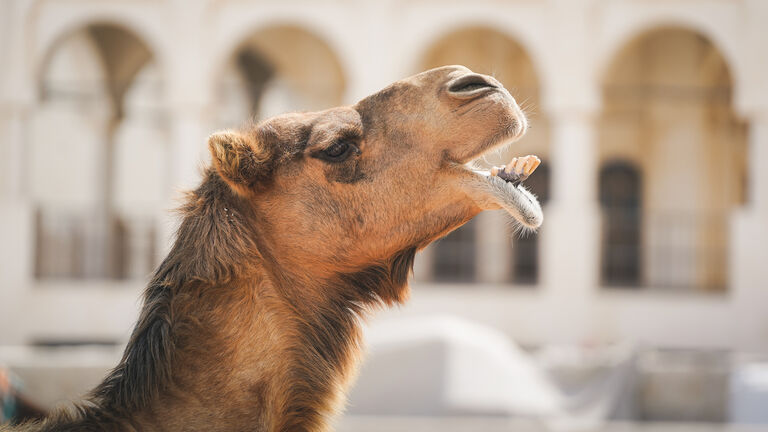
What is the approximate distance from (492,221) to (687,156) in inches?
162

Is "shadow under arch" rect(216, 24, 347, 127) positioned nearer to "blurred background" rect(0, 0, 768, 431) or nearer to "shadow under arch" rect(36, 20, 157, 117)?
"blurred background" rect(0, 0, 768, 431)

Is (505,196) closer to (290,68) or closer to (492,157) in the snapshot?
(492,157)

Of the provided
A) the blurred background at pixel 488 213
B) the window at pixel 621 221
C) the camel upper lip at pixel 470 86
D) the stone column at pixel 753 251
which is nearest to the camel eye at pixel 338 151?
the camel upper lip at pixel 470 86

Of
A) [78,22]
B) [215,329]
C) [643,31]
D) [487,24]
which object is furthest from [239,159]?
[78,22]

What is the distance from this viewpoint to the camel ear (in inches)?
79.2

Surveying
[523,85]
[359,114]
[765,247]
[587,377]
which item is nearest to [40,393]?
[587,377]

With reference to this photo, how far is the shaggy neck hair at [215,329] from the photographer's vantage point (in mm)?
1886

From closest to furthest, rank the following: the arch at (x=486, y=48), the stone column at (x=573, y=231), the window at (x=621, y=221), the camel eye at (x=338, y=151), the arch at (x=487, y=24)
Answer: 1. the camel eye at (x=338, y=151)
2. the stone column at (x=573, y=231)
3. the arch at (x=487, y=24)
4. the arch at (x=486, y=48)
5. the window at (x=621, y=221)

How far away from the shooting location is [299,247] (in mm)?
2109

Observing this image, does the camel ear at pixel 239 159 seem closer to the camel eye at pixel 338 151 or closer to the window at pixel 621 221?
the camel eye at pixel 338 151

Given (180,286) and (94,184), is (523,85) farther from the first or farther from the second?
(180,286)

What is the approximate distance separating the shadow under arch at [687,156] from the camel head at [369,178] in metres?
16.7

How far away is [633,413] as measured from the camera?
30.3 feet

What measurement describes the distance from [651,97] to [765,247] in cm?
584
